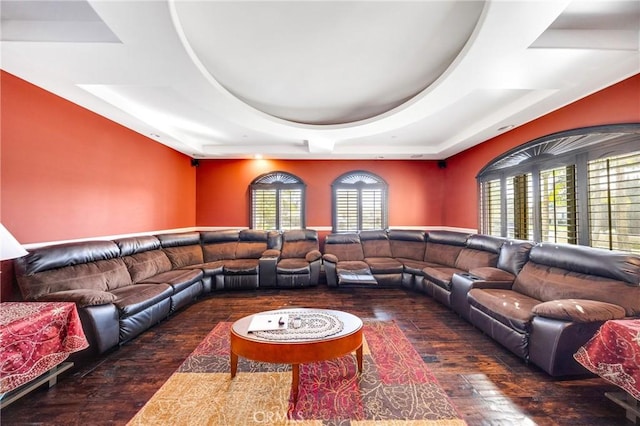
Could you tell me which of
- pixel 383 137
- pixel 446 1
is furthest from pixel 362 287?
pixel 446 1

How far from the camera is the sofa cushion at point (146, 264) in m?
3.39

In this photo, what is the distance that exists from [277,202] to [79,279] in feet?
11.5

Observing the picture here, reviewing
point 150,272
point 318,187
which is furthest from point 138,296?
point 318,187

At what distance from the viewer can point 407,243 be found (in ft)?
16.9

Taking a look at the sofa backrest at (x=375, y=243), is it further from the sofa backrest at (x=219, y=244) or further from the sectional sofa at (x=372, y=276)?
the sofa backrest at (x=219, y=244)

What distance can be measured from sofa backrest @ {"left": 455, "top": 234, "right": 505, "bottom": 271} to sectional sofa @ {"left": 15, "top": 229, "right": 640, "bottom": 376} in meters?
0.02

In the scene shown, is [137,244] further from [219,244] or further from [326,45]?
[326,45]

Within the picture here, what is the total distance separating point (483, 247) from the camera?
382cm

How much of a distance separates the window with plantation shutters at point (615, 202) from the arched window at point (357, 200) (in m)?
3.36

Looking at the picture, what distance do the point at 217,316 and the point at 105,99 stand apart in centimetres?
300

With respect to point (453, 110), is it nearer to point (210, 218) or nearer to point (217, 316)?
point (217, 316)

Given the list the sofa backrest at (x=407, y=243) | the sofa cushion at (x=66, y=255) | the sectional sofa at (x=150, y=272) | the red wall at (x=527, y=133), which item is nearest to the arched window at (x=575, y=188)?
the red wall at (x=527, y=133)

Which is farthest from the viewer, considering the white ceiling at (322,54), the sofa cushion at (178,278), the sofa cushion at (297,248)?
the sofa cushion at (297,248)

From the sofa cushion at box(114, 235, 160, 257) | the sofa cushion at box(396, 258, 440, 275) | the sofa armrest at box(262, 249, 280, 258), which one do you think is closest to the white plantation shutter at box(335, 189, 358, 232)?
the sofa cushion at box(396, 258, 440, 275)
